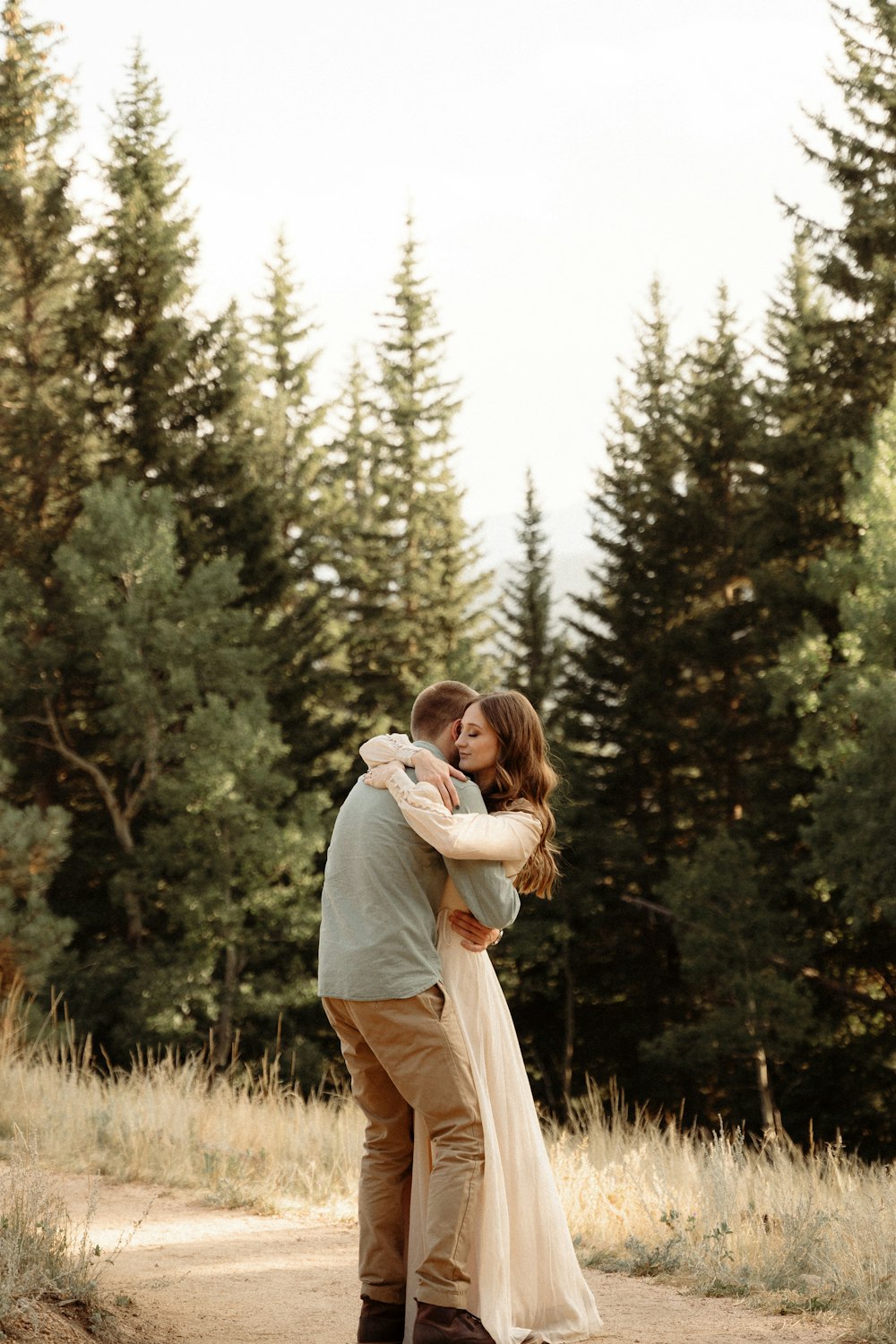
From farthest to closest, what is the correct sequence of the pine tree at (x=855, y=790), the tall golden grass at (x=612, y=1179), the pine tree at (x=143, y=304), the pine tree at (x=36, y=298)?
the pine tree at (x=143, y=304)
the pine tree at (x=36, y=298)
the pine tree at (x=855, y=790)
the tall golden grass at (x=612, y=1179)

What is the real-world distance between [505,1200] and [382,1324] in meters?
0.51

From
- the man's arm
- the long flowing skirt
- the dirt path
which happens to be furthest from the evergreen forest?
the man's arm

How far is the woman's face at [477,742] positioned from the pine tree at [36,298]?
2202 centimetres

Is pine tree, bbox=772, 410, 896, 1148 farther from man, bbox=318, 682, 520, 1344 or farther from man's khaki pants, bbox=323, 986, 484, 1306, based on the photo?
man's khaki pants, bbox=323, 986, 484, 1306

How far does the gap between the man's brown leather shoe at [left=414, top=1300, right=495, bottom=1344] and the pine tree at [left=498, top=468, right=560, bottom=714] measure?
2667 centimetres

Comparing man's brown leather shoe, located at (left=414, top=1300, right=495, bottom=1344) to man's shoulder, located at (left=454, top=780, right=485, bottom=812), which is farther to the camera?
man's shoulder, located at (left=454, top=780, right=485, bottom=812)

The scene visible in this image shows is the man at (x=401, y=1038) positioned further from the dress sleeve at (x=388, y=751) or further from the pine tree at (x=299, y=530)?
the pine tree at (x=299, y=530)

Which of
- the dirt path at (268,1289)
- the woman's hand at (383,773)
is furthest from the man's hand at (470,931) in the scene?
the dirt path at (268,1289)

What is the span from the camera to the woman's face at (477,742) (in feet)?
13.5

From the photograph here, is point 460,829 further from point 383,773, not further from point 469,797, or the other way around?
point 383,773

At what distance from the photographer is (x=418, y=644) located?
30.9m

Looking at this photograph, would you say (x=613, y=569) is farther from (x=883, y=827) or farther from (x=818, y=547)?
(x=883, y=827)

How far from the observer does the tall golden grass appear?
5.12 m

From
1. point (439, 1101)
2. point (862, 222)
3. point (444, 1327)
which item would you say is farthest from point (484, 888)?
point (862, 222)
